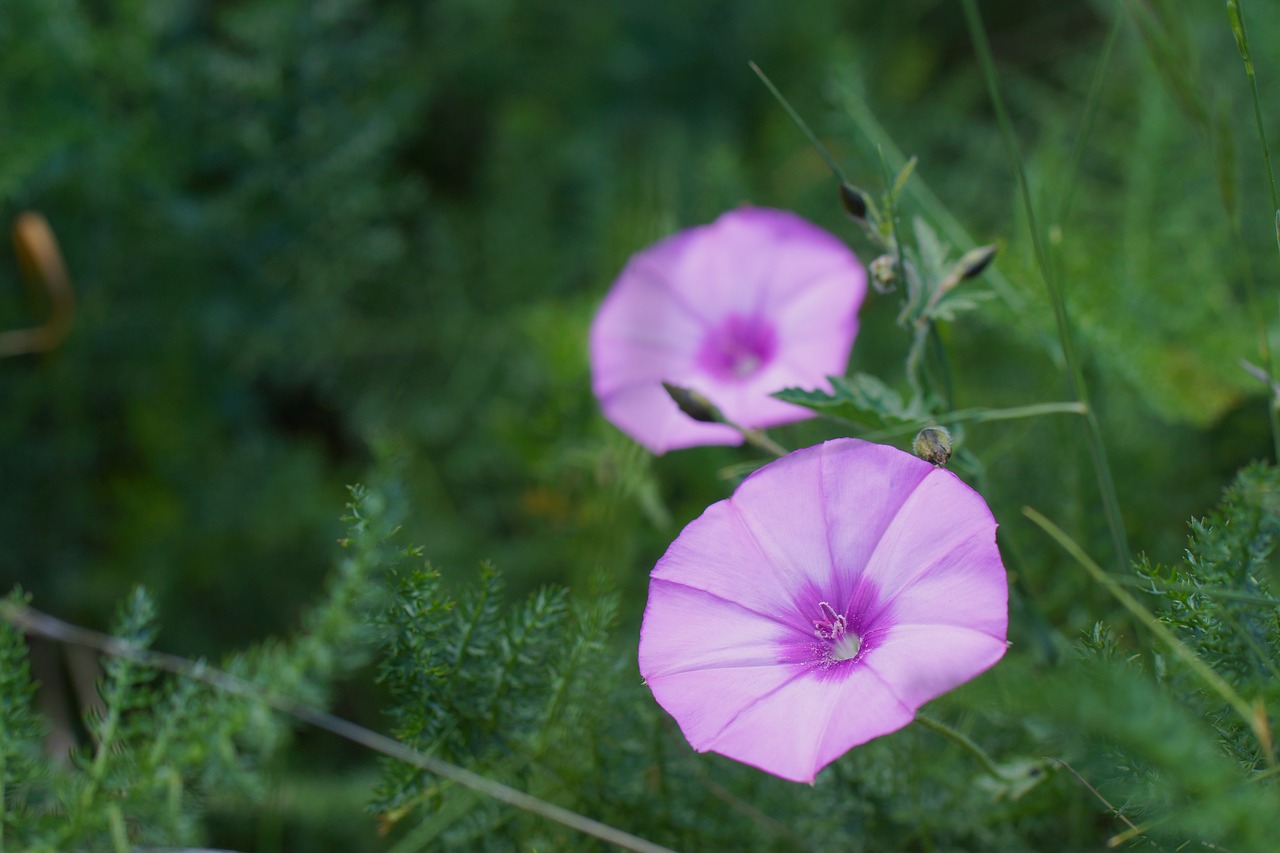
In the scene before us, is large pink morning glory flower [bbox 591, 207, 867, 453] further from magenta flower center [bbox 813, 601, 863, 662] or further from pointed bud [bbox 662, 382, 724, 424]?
magenta flower center [bbox 813, 601, 863, 662]

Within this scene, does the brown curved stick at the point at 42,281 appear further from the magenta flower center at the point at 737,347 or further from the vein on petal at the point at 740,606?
the vein on petal at the point at 740,606

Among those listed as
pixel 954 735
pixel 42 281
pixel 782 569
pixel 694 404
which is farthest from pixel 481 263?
pixel 954 735

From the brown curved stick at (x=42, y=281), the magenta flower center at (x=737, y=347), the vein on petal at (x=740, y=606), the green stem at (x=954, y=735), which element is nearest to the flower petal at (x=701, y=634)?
the vein on petal at (x=740, y=606)

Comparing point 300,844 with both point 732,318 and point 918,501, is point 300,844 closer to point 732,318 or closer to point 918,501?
point 732,318

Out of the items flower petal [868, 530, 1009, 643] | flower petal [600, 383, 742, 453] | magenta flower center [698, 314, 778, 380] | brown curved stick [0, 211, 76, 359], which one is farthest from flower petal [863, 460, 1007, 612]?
brown curved stick [0, 211, 76, 359]

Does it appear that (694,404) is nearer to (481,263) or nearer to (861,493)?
(861,493)
